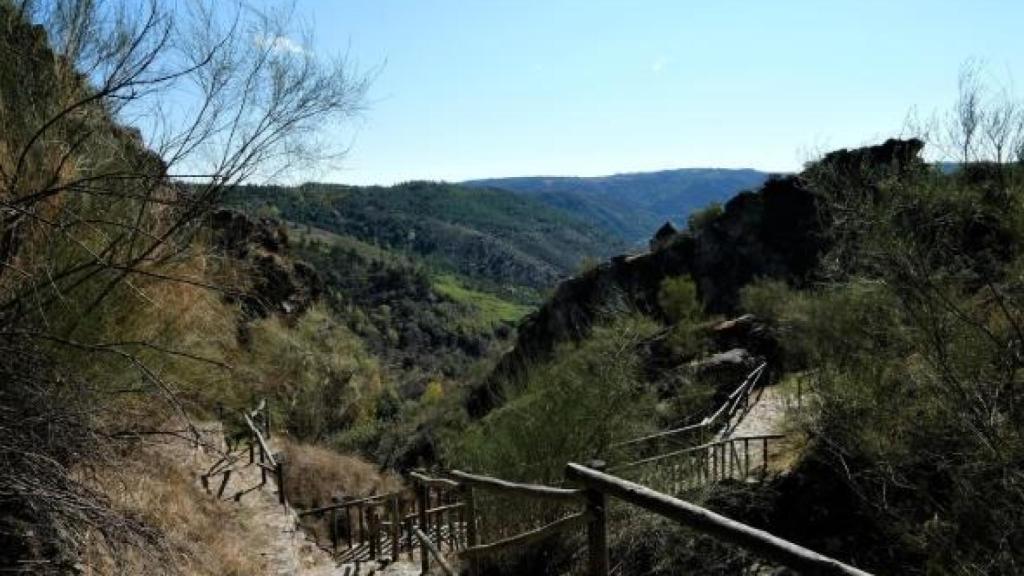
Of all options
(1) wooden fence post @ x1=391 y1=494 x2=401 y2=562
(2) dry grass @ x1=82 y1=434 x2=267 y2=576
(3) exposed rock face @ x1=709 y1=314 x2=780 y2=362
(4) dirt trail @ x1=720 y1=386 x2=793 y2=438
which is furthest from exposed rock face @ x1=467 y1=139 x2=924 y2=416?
(2) dry grass @ x1=82 y1=434 x2=267 y2=576

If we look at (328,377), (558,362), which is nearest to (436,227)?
(328,377)

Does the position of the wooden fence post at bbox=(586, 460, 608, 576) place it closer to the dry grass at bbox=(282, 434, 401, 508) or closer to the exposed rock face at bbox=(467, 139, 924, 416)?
the dry grass at bbox=(282, 434, 401, 508)

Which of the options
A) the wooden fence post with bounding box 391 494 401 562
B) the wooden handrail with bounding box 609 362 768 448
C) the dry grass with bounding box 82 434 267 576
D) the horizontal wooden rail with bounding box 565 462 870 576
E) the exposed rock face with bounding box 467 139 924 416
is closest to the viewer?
the horizontal wooden rail with bounding box 565 462 870 576

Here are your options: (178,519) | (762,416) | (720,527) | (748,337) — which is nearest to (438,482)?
(178,519)

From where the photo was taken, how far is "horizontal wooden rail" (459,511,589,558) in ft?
13.5

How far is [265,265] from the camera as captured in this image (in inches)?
594

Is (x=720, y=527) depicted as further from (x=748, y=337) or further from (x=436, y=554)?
(x=748, y=337)

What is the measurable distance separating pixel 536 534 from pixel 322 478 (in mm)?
13094

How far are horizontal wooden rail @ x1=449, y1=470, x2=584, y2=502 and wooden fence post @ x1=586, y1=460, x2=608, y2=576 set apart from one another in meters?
0.11

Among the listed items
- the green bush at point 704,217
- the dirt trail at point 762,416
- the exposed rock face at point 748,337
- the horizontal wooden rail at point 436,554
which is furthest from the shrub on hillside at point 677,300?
the horizontal wooden rail at point 436,554

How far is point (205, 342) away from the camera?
8.73 meters

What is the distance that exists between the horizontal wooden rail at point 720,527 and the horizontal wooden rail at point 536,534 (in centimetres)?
27

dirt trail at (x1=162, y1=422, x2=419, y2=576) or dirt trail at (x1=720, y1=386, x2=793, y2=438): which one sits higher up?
dirt trail at (x1=162, y1=422, x2=419, y2=576)

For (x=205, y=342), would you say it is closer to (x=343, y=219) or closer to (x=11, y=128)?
(x=11, y=128)
